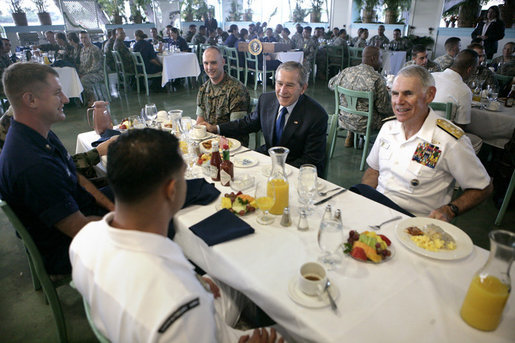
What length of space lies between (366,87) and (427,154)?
210 centimetres

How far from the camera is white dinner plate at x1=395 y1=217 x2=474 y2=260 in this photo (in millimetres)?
1163

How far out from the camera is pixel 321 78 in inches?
357

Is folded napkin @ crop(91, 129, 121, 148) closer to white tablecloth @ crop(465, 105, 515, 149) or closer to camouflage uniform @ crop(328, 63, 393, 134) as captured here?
camouflage uniform @ crop(328, 63, 393, 134)

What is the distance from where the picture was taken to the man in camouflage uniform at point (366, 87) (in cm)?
363

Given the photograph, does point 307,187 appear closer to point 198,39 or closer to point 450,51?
point 450,51

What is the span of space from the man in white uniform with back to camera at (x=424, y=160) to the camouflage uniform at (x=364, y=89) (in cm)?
183

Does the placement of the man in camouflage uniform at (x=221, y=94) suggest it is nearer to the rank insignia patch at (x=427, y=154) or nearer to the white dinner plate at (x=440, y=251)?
the rank insignia patch at (x=427, y=154)

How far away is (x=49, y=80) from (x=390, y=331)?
1.88 metres

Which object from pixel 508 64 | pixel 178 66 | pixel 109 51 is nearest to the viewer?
pixel 508 64

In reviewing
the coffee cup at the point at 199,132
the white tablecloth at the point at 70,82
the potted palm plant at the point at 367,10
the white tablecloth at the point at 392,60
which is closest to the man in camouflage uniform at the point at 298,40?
the white tablecloth at the point at 392,60

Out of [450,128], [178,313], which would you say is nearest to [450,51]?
[450,128]

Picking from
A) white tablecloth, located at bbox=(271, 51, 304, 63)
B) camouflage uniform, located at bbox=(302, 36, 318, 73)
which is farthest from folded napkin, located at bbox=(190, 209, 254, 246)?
camouflage uniform, located at bbox=(302, 36, 318, 73)

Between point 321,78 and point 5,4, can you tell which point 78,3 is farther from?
point 321,78

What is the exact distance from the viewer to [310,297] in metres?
1.01
